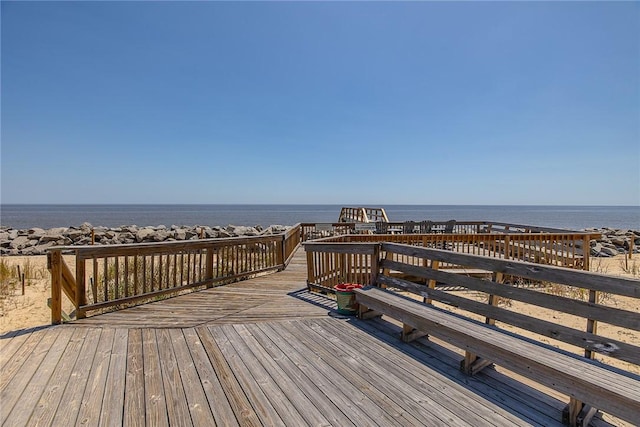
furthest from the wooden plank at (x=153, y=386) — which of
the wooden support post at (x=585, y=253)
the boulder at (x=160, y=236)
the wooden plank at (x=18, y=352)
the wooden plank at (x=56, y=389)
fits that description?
the boulder at (x=160, y=236)

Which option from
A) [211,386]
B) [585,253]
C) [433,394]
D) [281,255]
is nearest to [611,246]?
[585,253]

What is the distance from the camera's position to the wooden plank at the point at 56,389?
97.5 inches

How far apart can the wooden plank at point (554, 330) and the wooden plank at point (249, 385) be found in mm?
2104

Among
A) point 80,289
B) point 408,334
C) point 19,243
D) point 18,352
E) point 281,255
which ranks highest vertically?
point 80,289

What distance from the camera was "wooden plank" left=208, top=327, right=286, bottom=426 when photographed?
8.04ft

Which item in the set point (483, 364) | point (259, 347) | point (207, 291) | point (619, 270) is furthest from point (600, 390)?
point (619, 270)

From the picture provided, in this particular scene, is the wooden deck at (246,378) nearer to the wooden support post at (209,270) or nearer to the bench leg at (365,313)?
the bench leg at (365,313)

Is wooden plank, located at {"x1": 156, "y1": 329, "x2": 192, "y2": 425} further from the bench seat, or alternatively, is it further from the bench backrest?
the bench backrest

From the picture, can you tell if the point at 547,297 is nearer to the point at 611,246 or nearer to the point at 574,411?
the point at 574,411

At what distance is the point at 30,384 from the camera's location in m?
2.94

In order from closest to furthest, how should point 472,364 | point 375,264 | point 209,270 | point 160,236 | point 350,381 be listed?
point 350,381
point 472,364
point 375,264
point 209,270
point 160,236

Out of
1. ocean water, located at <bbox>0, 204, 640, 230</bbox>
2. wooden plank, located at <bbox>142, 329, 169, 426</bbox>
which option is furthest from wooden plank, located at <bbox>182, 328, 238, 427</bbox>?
ocean water, located at <bbox>0, 204, 640, 230</bbox>

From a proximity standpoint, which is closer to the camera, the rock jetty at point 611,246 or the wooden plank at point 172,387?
the wooden plank at point 172,387

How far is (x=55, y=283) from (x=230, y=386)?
3.25 metres
